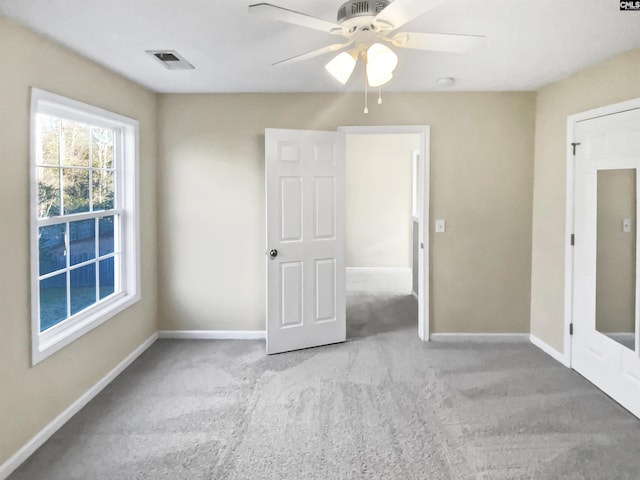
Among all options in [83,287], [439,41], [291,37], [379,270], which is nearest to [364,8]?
[439,41]

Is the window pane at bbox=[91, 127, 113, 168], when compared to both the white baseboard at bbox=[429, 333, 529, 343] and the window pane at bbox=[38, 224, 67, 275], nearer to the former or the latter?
the window pane at bbox=[38, 224, 67, 275]

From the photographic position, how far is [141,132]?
3.87 metres

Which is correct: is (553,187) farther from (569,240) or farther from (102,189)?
(102,189)

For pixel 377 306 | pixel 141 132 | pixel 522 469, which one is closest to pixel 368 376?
pixel 522 469

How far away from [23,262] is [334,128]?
273 cm

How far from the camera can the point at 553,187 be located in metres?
3.79

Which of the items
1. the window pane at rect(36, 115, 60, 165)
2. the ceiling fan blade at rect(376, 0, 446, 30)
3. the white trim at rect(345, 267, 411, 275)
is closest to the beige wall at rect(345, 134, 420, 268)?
the white trim at rect(345, 267, 411, 275)

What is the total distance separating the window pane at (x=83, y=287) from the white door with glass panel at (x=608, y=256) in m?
3.67

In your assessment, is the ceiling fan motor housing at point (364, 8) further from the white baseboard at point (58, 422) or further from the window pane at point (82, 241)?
the white baseboard at point (58, 422)

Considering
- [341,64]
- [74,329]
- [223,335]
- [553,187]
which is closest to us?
[341,64]

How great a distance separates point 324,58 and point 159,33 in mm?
1075

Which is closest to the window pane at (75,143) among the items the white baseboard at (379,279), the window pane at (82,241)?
the window pane at (82,241)

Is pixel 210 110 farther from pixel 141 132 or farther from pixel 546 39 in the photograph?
pixel 546 39

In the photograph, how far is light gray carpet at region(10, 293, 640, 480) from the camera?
226 centimetres
